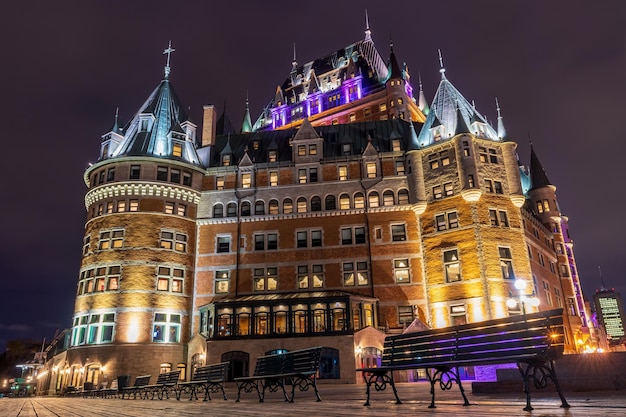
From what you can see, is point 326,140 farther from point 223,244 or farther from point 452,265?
point 452,265

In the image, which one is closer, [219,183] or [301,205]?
[301,205]

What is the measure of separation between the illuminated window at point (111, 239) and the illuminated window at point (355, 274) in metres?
20.4

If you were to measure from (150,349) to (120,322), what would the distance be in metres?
3.44

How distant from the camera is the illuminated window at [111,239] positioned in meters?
41.4

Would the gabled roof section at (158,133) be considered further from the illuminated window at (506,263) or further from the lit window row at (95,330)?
the illuminated window at (506,263)

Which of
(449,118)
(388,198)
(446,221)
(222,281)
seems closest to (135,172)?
(222,281)

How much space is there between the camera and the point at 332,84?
90438 millimetres

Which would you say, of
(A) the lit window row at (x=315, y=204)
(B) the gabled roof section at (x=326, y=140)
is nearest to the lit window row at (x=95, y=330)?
(A) the lit window row at (x=315, y=204)

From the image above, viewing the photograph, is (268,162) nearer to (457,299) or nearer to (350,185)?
(350,185)

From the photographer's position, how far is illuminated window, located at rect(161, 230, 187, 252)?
42562 mm

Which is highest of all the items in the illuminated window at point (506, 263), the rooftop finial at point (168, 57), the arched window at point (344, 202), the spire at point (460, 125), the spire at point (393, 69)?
the spire at point (393, 69)

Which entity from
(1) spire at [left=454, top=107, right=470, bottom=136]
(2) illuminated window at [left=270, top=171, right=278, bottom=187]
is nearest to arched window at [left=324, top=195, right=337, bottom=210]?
(2) illuminated window at [left=270, top=171, right=278, bottom=187]

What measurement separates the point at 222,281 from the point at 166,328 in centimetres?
635

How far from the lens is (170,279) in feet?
137
